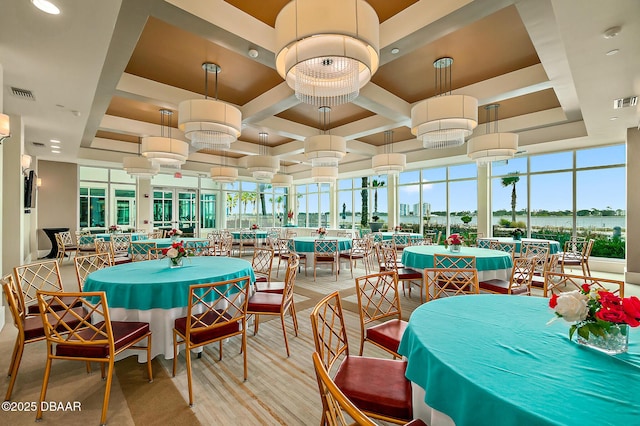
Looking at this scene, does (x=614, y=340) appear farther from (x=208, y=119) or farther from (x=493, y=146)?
(x=493, y=146)

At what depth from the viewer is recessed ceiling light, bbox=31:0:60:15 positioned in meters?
2.70

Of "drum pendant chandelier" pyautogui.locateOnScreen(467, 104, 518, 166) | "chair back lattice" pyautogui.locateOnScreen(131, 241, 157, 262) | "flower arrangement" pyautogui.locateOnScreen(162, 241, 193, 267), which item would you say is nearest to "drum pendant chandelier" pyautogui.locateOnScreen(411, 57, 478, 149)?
"drum pendant chandelier" pyautogui.locateOnScreen(467, 104, 518, 166)

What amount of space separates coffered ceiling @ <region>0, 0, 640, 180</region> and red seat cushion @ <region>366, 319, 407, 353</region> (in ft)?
11.0

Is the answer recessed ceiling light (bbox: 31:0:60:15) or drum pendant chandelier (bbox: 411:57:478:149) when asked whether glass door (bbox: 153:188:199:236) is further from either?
drum pendant chandelier (bbox: 411:57:478:149)

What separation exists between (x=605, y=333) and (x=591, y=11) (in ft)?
9.87

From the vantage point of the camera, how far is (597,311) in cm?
151

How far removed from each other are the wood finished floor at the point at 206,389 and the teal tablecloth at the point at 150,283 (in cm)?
73

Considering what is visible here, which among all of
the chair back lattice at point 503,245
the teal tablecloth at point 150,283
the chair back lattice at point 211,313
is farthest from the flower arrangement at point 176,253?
the chair back lattice at point 503,245

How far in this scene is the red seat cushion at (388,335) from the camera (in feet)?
7.83

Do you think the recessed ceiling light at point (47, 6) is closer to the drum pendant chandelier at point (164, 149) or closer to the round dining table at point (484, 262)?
the drum pendant chandelier at point (164, 149)

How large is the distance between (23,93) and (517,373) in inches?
286

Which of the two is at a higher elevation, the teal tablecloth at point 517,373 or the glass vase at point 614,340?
the glass vase at point 614,340

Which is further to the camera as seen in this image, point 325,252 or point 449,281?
point 325,252

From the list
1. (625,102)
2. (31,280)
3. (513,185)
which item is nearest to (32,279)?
(31,280)
